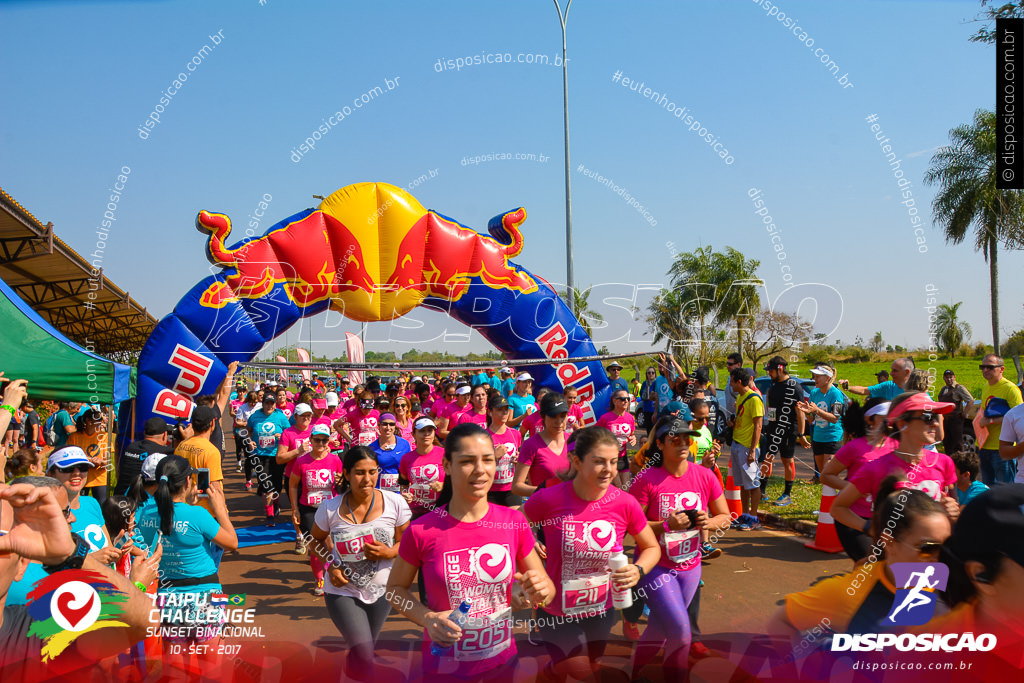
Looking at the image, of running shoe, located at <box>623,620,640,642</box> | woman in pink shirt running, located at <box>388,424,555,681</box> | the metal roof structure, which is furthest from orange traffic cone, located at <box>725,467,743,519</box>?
the metal roof structure

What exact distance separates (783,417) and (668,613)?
5278mm

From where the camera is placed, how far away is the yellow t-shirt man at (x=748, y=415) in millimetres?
7801

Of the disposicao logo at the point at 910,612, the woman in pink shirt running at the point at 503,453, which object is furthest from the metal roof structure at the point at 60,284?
the disposicao logo at the point at 910,612

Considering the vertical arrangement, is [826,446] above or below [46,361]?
below

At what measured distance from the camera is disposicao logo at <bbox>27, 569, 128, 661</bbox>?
2914 millimetres

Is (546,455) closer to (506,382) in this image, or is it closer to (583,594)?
(583,594)

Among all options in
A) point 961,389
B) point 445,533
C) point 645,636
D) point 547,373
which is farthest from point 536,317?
point 445,533

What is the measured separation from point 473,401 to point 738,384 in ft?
11.1

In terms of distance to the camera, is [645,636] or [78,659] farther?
[645,636]

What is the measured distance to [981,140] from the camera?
41.1 ft

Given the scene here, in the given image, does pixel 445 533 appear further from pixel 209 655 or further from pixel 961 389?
pixel 961 389

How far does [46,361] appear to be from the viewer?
24.4 ft

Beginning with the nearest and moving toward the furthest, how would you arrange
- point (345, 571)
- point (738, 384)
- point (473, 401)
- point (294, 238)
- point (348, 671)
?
1. point (348, 671)
2. point (345, 571)
3. point (738, 384)
4. point (473, 401)
5. point (294, 238)

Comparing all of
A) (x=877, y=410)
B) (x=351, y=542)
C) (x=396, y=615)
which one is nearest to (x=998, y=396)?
(x=877, y=410)
